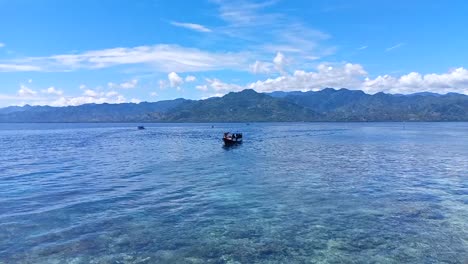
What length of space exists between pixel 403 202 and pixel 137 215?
93.7 ft

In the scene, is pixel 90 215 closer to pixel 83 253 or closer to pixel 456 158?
pixel 83 253

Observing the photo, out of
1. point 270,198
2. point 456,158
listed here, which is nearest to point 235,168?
point 270,198

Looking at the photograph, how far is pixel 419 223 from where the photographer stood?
3319cm

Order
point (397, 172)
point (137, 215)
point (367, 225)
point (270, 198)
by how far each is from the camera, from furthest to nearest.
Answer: point (397, 172) < point (270, 198) < point (137, 215) < point (367, 225)

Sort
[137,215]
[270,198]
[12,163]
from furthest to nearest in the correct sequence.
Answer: [12,163]
[270,198]
[137,215]

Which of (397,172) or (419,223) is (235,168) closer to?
(397,172)

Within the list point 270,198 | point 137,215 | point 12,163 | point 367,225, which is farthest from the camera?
point 12,163

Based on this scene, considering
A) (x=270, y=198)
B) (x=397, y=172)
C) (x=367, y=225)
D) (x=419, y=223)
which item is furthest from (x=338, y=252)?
(x=397, y=172)

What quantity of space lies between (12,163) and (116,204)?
51.4 meters

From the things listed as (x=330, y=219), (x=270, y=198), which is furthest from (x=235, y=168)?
(x=330, y=219)

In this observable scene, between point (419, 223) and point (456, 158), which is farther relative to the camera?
point (456, 158)

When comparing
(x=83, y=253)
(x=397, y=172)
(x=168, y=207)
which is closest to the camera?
(x=83, y=253)

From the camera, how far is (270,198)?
43.5 m

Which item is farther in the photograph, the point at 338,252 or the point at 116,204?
the point at 116,204
